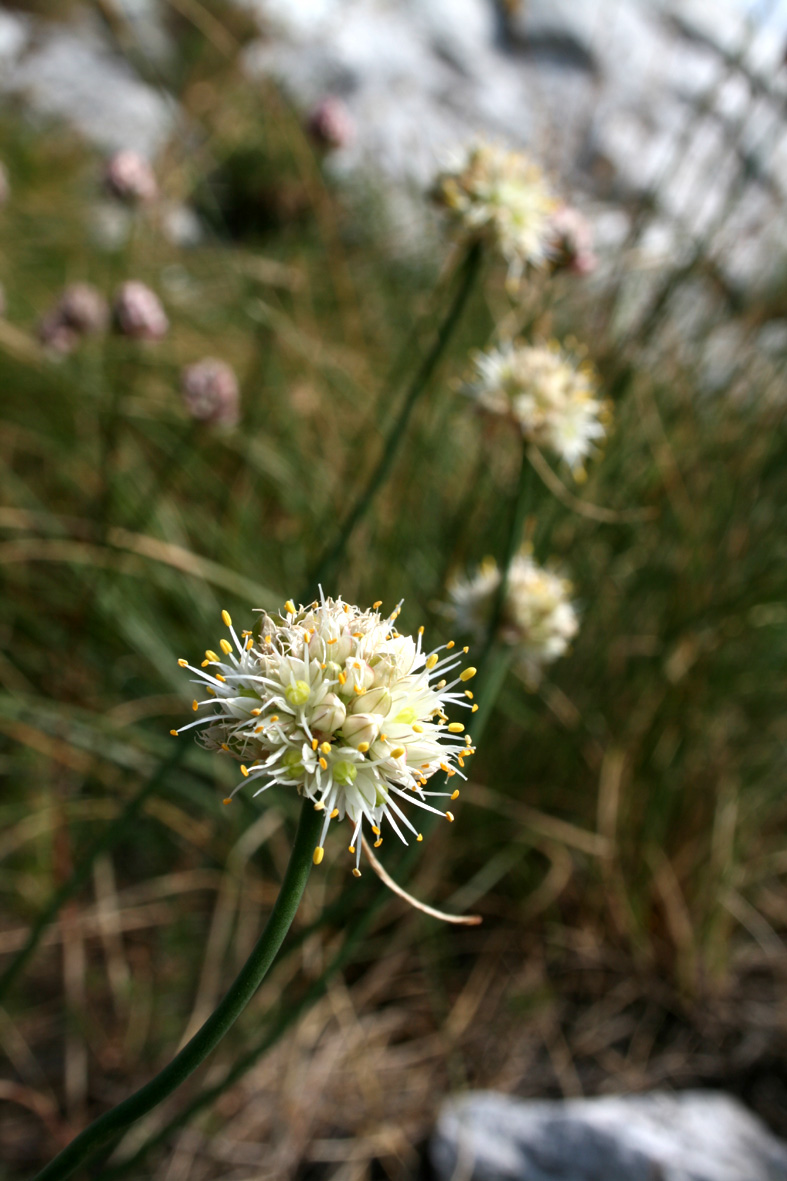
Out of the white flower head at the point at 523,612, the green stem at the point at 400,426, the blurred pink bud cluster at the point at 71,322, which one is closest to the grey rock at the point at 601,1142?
the white flower head at the point at 523,612

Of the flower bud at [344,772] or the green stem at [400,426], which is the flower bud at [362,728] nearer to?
the flower bud at [344,772]

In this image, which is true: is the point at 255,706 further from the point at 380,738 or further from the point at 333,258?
the point at 333,258

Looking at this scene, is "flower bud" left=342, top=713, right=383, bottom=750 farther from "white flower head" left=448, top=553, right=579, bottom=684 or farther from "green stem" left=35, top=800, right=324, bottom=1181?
"white flower head" left=448, top=553, right=579, bottom=684

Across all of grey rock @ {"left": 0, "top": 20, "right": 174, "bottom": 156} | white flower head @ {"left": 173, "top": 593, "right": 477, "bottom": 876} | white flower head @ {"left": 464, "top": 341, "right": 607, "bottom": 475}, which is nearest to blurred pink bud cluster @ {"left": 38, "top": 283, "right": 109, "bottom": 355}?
white flower head @ {"left": 464, "top": 341, "right": 607, "bottom": 475}

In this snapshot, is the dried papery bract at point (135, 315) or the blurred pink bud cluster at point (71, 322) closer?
the dried papery bract at point (135, 315)

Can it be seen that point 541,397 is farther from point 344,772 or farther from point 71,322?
point 71,322

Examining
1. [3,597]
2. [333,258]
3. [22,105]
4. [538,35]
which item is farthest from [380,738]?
[538,35]
